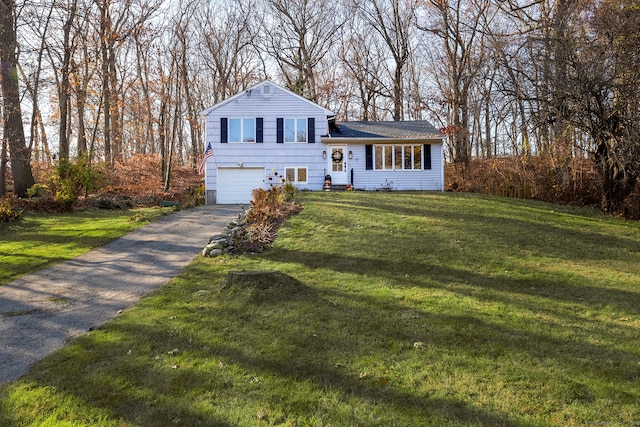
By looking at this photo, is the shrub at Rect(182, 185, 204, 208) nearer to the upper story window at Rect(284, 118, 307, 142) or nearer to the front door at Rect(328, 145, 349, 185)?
the upper story window at Rect(284, 118, 307, 142)

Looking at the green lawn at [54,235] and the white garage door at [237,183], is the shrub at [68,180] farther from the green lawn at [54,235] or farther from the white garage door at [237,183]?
the white garage door at [237,183]

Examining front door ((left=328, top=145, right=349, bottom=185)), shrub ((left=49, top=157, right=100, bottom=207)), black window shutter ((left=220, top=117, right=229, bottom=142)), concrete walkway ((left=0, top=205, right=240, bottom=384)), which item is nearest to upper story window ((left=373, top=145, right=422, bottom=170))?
front door ((left=328, top=145, right=349, bottom=185))

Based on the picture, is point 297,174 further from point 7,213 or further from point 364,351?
Answer: point 364,351

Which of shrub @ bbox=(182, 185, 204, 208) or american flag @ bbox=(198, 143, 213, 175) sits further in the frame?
shrub @ bbox=(182, 185, 204, 208)

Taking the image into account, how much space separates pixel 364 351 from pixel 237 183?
57.1ft

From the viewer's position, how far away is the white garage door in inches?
822

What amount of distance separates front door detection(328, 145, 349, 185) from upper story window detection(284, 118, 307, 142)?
1477 millimetres

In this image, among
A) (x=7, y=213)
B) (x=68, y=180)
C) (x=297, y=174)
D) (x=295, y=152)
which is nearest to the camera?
(x=7, y=213)

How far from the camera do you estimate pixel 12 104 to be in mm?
14773

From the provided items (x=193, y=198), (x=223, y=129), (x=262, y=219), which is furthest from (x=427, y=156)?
(x=262, y=219)

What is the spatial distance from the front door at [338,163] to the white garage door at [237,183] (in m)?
3.39

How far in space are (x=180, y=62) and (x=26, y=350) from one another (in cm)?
2597

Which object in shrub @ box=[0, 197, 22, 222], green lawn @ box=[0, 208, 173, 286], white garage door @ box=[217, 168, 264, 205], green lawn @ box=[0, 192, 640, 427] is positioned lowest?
green lawn @ box=[0, 192, 640, 427]

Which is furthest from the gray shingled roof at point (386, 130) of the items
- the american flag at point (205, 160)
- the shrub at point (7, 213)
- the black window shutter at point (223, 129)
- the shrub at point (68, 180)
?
the shrub at point (7, 213)
